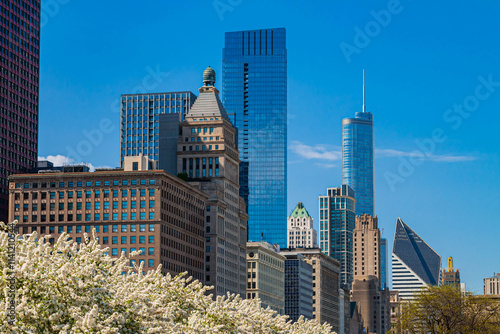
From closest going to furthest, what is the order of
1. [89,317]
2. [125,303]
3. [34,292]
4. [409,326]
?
[89,317] < [34,292] < [125,303] < [409,326]

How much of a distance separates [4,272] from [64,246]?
6.15m

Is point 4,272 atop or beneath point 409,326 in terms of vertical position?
atop

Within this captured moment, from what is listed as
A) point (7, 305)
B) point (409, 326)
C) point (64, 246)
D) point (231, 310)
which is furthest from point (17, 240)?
point (409, 326)

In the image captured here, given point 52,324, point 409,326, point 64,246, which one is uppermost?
point 64,246

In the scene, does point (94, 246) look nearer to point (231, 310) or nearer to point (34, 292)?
point (34, 292)

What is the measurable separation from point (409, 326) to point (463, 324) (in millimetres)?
7726

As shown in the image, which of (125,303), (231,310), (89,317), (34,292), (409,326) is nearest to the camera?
(89,317)

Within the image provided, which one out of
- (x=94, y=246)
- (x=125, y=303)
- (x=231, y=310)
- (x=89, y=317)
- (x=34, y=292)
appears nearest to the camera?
(x=89, y=317)

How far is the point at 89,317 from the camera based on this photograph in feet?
156

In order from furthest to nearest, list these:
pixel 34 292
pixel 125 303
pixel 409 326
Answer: pixel 409 326
pixel 125 303
pixel 34 292

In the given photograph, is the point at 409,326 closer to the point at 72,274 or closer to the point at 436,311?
the point at 436,311

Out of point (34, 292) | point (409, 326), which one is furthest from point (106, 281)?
point (409, 326)

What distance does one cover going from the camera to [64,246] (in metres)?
55.6

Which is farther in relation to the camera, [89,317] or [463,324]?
[463,324]
